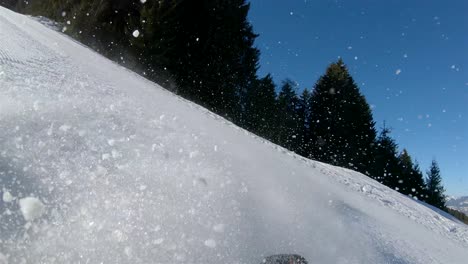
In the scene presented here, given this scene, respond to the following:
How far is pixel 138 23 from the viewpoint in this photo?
1329 cm

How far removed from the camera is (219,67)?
14859mm

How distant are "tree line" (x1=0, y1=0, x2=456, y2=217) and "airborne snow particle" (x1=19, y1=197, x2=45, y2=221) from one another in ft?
37.3

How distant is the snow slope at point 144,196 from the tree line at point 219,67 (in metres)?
9.59

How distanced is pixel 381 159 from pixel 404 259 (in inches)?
1012

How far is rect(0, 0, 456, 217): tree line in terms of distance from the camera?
13.0 m

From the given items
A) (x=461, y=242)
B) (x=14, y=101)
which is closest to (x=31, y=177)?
(x=14, y=101)

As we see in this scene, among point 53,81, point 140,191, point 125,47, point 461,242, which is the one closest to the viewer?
point 140,191

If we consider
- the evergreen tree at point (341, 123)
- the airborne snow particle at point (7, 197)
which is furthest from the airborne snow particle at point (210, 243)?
the evergreen tree at point (341, 123)

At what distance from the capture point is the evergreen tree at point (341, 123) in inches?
925

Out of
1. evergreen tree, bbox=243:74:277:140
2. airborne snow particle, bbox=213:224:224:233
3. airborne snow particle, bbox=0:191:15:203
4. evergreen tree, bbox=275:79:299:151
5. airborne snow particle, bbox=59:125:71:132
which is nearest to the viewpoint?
airborne snow particle, bbox=0:191:15:203

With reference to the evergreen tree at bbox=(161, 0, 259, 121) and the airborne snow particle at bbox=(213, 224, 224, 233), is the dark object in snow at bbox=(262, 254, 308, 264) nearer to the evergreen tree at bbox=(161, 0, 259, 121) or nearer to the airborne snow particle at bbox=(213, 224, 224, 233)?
the airborne snow particle at bbox=(213, 224, 224, 233)

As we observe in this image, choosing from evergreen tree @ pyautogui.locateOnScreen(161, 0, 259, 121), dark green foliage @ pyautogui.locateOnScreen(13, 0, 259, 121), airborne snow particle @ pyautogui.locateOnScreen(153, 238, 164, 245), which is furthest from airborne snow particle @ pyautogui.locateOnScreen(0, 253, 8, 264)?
evergreen tree @ pyautogui.locateOnScreen(161, 0, 259, 121)

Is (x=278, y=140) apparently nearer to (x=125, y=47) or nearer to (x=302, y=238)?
(x=125, y=47)

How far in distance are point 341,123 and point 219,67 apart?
12.3 meters
